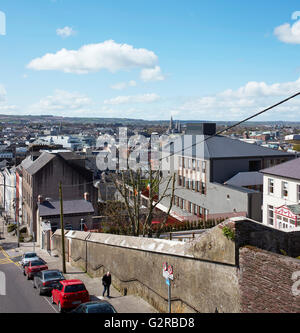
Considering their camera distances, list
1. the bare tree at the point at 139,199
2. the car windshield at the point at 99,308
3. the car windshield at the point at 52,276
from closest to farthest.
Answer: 1. the car windshield at the point at 99,308
2. the car windshield at the point at 52,276
3. the bare tree at the point at 139,199

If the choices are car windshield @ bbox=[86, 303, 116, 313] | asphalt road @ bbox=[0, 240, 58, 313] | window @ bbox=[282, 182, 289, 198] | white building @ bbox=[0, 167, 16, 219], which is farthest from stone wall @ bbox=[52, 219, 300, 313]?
white building @ bbox=[0, 167, 16, 219]

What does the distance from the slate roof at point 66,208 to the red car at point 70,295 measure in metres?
28.8

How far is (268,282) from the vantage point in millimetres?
10266

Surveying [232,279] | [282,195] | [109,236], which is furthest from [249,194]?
[232,279]

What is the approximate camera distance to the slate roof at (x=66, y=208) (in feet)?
156

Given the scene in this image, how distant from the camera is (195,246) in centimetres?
1314

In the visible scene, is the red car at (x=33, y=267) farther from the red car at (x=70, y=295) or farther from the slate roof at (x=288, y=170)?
the slate roof at (x=288, y=170)

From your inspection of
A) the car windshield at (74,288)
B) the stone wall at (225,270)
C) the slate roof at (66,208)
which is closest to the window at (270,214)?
the slate roof at (66,208)

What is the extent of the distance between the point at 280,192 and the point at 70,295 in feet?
84.2

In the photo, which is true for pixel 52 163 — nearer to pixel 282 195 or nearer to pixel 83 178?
pixel 83 178

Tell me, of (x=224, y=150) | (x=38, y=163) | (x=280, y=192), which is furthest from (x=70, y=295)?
(x=38, y=163)

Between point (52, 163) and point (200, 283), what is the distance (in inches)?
1828

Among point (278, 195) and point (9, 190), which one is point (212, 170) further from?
point (9, 190)

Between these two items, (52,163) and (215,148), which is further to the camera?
(52,163)
